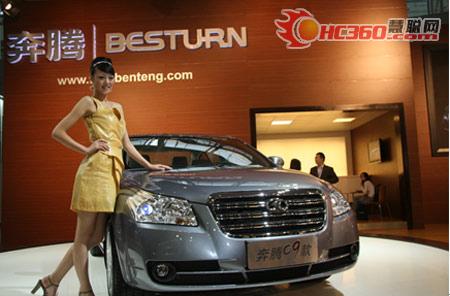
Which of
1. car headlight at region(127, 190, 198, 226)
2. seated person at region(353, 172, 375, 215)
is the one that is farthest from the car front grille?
seated person at region(353, 172, 375, 215)

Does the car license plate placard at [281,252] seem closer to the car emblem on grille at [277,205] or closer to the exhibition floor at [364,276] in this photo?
the car emblem on grille at [277,205]

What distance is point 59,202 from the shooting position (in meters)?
6.41

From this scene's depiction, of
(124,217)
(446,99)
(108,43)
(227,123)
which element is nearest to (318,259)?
(124,217)

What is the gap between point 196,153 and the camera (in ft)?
9.74

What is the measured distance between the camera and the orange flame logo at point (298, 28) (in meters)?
6.66

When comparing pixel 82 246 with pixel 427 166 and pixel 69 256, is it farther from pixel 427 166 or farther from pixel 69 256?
pixel 427 166

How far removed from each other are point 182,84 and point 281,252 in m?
4.93

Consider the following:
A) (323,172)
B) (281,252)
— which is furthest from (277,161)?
(323,172)

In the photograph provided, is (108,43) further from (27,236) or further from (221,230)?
(221,230)

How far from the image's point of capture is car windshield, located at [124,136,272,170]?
282 centimetres

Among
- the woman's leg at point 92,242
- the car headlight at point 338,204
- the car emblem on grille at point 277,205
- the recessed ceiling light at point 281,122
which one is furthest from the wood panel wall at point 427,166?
the woman's leg at point 92,242

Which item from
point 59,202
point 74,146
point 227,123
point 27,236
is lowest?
point 27,236

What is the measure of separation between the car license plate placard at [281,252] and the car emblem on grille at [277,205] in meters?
0.14

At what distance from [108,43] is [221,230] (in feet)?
17.6
